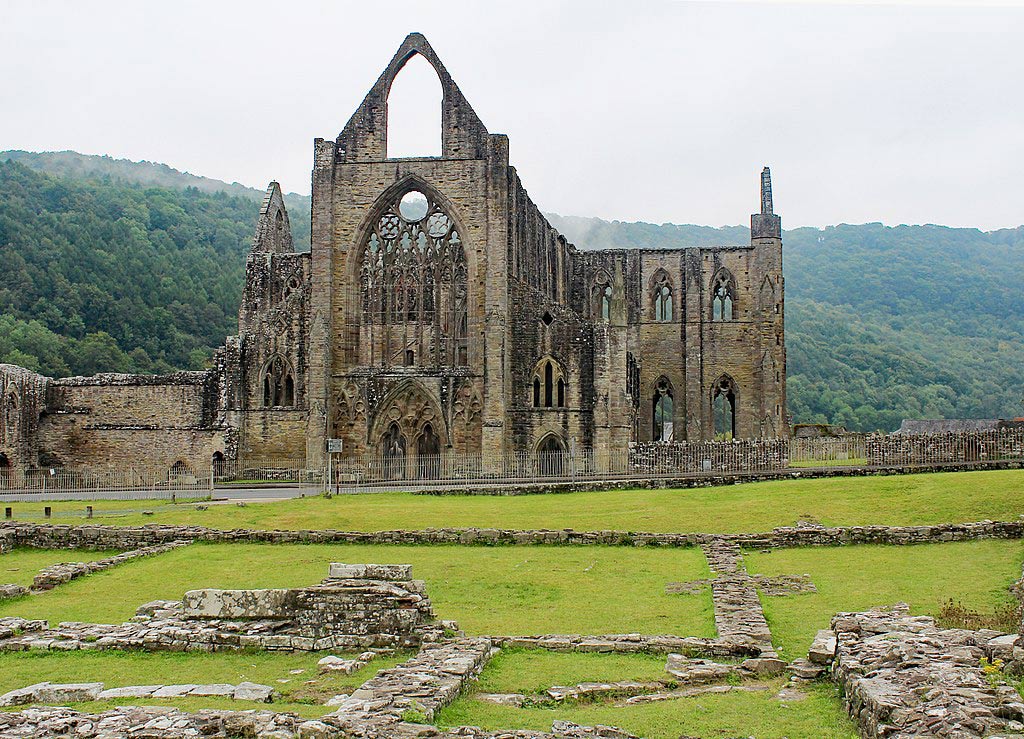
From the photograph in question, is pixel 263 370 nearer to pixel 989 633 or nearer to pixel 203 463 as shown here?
pixel 203 463

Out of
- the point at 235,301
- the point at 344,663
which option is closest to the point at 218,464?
the point at 344,663

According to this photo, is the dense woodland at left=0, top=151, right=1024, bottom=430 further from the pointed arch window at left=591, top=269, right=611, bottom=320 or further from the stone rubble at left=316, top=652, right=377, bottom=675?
the stone rubble at left=316, top=652, right=377, bottom=675

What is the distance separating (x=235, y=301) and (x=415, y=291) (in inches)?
1807

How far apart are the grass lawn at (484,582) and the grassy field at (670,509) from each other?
4075 millimetres

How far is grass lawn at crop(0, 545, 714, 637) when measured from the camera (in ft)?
49.5

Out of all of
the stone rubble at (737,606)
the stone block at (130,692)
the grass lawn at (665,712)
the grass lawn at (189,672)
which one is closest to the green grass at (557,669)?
the grass lawn at (665,712)

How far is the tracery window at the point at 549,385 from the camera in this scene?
148ft

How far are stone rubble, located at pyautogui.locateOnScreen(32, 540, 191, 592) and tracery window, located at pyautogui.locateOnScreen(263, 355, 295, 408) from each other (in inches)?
979

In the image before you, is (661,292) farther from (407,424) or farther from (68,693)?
(68,693)

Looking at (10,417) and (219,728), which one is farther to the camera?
(10,417)

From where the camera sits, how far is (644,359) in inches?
2315

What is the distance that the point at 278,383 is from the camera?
48375mm

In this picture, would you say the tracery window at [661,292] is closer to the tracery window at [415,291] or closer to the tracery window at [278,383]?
the tracery window at [415,291]

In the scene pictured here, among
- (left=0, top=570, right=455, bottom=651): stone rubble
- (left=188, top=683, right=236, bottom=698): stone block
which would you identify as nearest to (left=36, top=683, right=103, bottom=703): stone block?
(left=188, top=683, right=236, bottom=698): stone block
